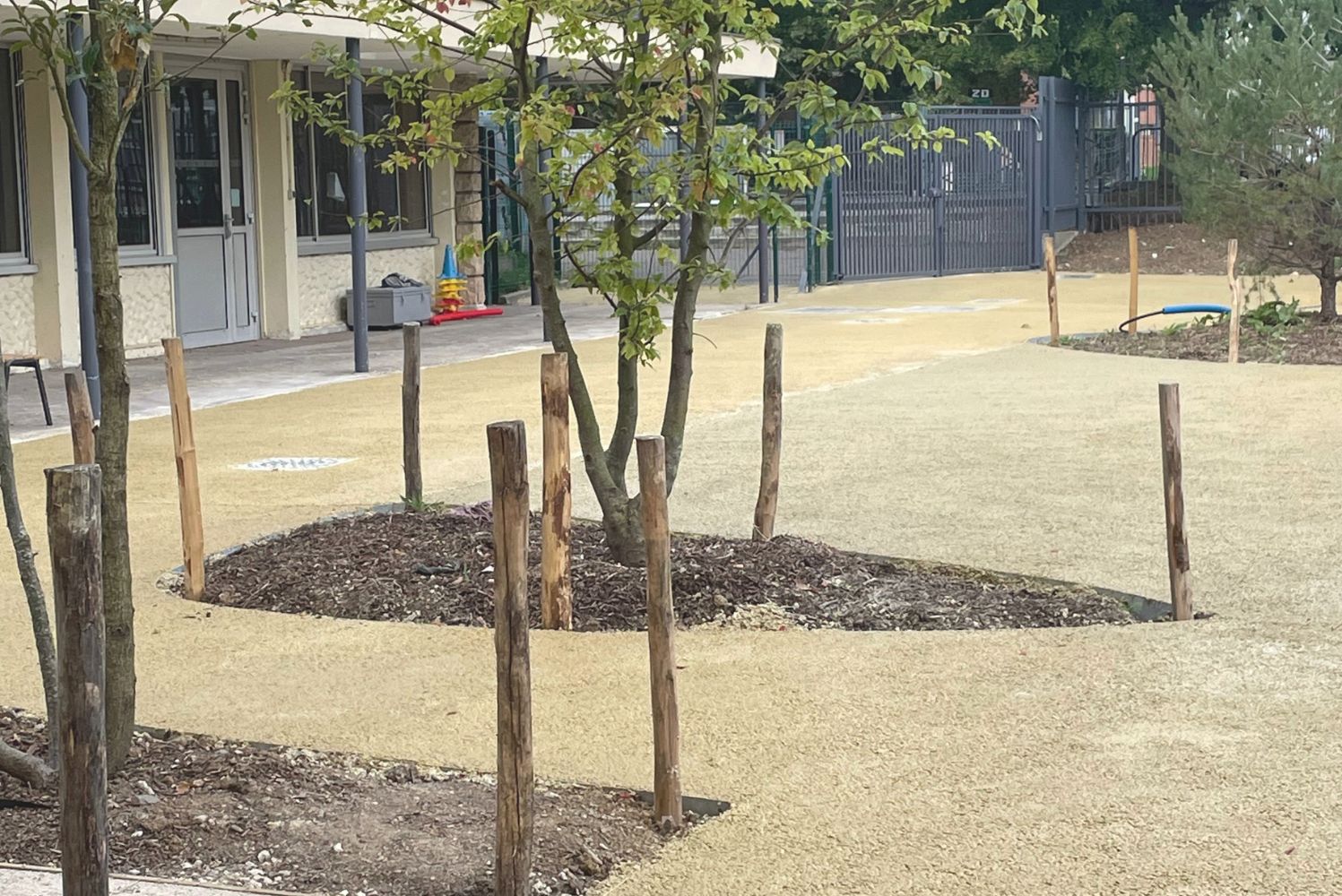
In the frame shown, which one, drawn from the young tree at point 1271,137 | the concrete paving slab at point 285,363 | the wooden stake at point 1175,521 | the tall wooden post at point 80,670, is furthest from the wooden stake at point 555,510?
the young tree at point 1271,137

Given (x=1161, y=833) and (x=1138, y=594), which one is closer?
(x=1161, y=833)

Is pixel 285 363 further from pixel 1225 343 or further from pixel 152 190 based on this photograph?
pixel 1225 343

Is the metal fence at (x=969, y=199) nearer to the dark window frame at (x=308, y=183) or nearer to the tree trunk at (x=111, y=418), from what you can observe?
the dark window frame at (x=308, y=183)

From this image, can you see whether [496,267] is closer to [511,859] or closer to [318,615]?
[318,615]

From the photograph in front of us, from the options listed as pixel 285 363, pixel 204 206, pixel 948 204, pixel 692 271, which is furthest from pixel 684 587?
pixel 948 204

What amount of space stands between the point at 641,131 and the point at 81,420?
2.27m

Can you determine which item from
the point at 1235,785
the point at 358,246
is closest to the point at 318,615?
the point at 1235,785

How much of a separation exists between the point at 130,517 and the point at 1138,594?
15.3ft

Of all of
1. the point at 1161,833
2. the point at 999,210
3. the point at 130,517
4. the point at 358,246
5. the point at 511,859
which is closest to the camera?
the point at 511,859

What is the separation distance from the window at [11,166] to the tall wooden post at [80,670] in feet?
40.7

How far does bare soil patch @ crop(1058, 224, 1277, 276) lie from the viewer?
1113 inches

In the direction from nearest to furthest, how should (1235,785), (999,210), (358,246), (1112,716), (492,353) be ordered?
(1235,785) → (1112,716) → (358,246) → (492,353) → (999,210)

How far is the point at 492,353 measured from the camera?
16719 mm

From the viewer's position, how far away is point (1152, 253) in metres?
29.4
